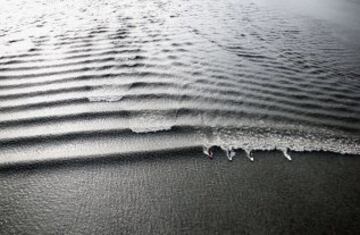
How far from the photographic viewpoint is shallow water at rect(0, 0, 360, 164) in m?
1.90

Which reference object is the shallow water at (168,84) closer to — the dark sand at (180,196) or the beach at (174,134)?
the beach at (174,134)

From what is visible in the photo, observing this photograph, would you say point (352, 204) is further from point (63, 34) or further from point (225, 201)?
point (63, 34)

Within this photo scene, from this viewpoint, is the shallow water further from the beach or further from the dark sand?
the dark sand

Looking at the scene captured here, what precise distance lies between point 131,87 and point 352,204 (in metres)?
1.74

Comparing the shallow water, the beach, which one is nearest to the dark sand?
the beach

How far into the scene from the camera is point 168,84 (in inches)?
100

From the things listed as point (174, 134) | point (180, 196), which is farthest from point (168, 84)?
point (180, 196)

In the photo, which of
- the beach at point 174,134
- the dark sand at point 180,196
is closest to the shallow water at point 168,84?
the beach at point 174,134

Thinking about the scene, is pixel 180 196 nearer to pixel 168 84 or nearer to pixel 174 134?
pixel 174 134

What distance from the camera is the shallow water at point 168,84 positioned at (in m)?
1.90

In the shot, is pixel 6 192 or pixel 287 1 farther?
pixel 287 1

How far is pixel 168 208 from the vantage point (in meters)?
1.42

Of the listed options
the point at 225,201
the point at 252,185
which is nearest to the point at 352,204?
the point at 252,185

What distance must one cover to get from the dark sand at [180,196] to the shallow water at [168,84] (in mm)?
150
